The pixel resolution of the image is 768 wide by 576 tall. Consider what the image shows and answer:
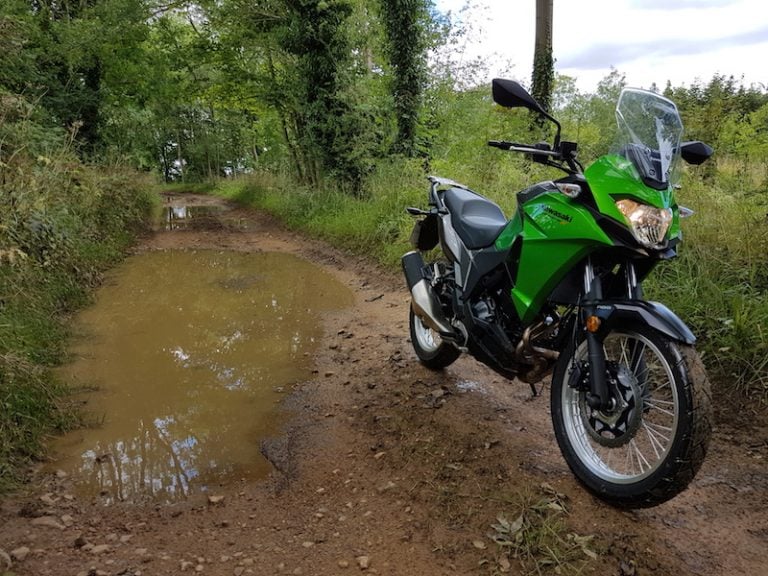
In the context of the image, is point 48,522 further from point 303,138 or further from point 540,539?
point 303,138

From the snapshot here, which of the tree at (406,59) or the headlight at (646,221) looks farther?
the tree at (406,59)

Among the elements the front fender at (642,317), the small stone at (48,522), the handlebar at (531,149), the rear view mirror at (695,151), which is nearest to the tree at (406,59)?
the handlebar at (531,149)

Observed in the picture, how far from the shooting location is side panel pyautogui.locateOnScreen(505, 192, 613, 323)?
7.24ft

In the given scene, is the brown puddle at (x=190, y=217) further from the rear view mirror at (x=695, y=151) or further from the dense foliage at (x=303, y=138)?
the rear view mirror at (x=695, y=151)

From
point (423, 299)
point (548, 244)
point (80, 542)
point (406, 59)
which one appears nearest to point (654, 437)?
point (548, 244)

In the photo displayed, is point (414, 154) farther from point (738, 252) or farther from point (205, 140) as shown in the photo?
point (205, 140)

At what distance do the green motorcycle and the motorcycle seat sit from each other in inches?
8.1

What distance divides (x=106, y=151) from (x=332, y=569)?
15.8 m

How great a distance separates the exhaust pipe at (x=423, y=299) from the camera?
342cm

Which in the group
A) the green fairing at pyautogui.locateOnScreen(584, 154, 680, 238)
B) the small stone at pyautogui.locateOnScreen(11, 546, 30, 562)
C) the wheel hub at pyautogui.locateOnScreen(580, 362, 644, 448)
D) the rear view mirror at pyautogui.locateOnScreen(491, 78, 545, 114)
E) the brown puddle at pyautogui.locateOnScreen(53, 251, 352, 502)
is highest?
the rear view mirror at pyautogui.locateOnScreen(491, 78, 545, 114)

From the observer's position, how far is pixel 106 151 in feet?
48.5

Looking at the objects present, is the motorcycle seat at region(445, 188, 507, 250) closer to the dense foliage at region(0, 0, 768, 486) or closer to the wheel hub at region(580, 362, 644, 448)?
the wheel hub at region(580, 362, 644, 448)

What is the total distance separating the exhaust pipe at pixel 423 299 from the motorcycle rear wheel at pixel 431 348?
17 centimetres

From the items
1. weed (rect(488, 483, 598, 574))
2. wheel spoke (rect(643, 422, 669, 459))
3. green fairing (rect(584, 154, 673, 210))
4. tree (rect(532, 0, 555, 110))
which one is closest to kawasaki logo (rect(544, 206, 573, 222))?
green fairing (rect(584, 154, 673, 210))
